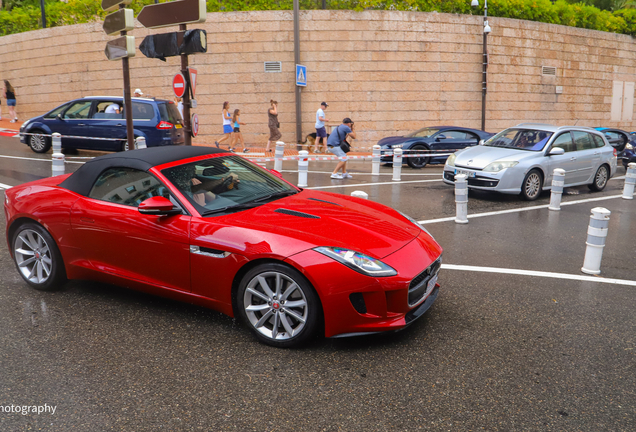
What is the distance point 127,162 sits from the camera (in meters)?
4.81

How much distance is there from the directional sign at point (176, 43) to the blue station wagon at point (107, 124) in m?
4.72

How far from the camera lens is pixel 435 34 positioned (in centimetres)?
2266

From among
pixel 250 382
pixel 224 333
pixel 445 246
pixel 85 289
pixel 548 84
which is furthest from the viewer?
pixel 548 84

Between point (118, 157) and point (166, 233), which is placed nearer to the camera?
point (166, 233)

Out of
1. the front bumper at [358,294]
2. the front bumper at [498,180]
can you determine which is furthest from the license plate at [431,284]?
the front bumper at [498,180]

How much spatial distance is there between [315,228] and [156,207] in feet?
4.20

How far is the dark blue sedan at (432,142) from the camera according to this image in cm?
1670

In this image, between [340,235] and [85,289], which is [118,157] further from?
[340,235]

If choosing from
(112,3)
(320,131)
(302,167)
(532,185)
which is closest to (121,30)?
(112,3)

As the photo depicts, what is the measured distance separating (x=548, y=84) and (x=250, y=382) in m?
25.7

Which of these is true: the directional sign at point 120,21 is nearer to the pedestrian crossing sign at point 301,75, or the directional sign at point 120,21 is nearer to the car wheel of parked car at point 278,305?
the car wheel of parked car at point 278,305

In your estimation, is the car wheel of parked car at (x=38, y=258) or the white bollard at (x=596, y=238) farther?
the white bollard at (x=596, y=238)

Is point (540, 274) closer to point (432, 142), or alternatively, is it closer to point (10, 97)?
point (432, 142)

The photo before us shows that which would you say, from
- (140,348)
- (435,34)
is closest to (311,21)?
(435,34)
